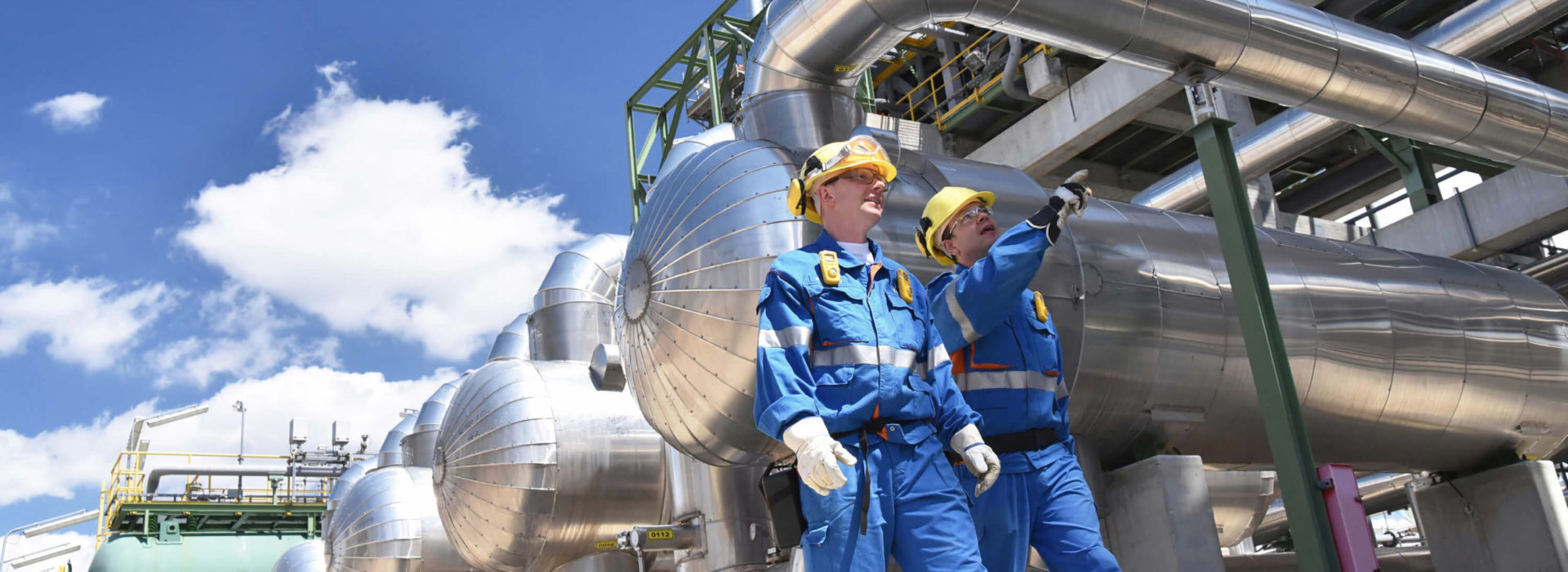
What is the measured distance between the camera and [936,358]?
351cm

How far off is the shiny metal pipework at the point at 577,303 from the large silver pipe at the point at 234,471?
50.1ft

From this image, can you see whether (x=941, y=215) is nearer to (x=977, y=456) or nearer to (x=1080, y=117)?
(x=977, y=456)

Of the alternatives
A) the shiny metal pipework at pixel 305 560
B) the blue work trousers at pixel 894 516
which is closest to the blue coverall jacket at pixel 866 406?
the blue work trousers at pixel 894 516

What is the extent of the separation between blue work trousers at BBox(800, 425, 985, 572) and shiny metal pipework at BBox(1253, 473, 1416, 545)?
11.5 meters

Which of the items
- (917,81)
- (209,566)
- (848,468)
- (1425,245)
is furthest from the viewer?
(209,566)

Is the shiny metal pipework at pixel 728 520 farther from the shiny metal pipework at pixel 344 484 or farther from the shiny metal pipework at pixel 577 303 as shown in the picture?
the shiny metal pipework at pixel 344 484

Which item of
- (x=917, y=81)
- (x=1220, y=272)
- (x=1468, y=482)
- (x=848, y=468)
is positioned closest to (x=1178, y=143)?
(x=917, y=81)

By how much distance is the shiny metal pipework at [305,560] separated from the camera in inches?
563

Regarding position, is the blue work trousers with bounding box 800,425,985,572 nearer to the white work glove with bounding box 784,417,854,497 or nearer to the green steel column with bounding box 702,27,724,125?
the white work glove with bounding box 784,417,854,497

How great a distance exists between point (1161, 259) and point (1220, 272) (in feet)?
1.57

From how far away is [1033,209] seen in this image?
546 cm

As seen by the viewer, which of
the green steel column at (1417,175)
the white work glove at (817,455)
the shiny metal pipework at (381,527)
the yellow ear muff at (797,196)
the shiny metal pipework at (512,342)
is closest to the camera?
the white work glove at (817,455)

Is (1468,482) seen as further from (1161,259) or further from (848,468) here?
(848,468)

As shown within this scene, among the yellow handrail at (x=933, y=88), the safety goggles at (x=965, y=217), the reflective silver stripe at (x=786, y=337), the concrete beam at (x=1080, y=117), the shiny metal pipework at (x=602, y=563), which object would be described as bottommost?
the shiny metal pipework at (x=602, y=563)
